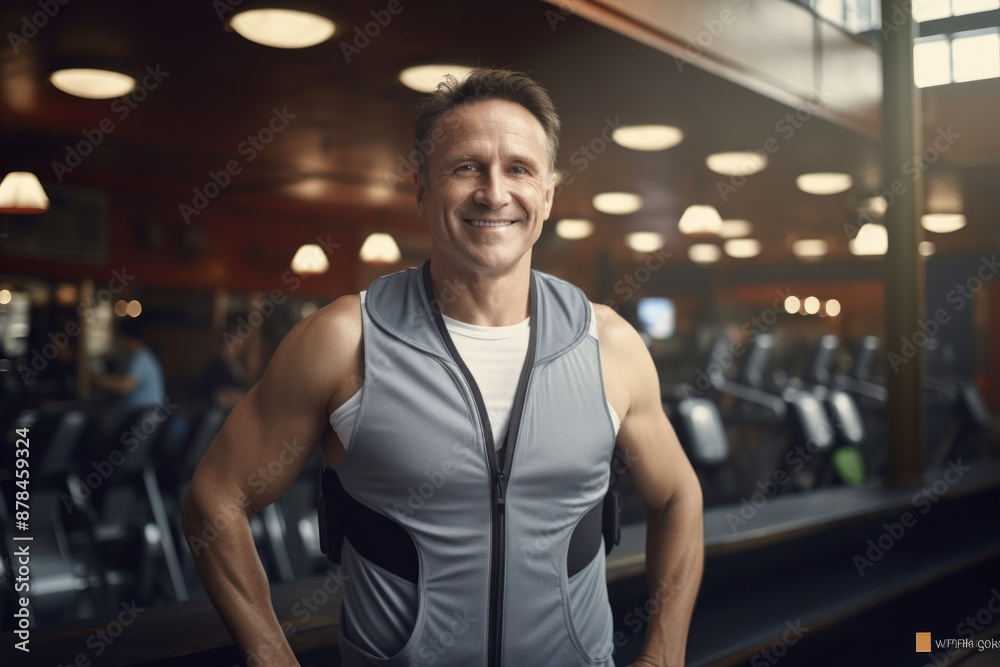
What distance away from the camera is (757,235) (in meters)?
10.8

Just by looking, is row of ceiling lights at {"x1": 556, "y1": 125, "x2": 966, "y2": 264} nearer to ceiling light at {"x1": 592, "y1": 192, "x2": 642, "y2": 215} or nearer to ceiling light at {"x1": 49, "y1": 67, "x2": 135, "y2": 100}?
ceiling light at {"x1": 592, "y1": 192, "x2": 642, "y2": 215}

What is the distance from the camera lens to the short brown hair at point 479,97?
1.17m

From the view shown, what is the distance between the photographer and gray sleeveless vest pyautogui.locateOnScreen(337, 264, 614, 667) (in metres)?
1.11

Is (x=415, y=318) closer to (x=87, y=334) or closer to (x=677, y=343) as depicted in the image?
(x=87, y=334)

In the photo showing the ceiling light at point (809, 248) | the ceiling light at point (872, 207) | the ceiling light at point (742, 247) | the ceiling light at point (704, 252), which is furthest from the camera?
the ceiling light at point (704, 252)

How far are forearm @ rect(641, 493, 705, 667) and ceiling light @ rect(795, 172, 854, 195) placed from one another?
20.2ft

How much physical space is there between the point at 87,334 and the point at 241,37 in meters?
4.54

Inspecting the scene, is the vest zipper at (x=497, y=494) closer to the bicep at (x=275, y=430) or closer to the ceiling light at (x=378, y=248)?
the bicep at (x=275, y=430)

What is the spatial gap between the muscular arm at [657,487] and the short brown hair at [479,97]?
32 centimetres

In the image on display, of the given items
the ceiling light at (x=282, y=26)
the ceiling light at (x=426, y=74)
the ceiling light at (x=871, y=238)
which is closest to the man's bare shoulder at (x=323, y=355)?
the ceiling light at (x=282, y=26)

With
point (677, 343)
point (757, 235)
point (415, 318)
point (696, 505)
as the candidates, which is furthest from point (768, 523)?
point (757, 235)

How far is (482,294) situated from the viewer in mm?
1193

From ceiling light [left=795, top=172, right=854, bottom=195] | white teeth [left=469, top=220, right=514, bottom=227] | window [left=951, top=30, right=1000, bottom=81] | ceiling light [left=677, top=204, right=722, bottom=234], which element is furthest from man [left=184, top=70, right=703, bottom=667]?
window [left=951, top=30, right=1000, bottom=81]

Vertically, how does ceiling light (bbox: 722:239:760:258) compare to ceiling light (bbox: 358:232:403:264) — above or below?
above
